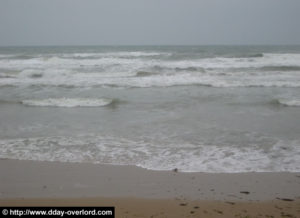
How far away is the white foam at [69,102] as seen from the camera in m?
10.0

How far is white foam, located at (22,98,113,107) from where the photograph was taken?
32.9ft

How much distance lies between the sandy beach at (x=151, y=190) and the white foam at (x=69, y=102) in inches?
216

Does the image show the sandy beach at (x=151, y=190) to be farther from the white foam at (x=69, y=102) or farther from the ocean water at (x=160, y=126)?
the white foam at (x=69, y=102)

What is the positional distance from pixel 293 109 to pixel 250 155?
4807mm

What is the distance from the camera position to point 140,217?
3051 mm

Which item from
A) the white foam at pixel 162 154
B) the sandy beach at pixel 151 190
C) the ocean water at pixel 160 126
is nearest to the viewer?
the sandy beach at pixel 151 190

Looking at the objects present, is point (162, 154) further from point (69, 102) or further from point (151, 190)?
point (69, 102)

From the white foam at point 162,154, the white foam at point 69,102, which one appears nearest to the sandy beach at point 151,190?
the white foam at point 162,154

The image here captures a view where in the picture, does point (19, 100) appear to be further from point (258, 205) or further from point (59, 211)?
point (258, 205)

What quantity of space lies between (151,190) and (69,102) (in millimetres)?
7357

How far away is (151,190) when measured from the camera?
3744 millimetres

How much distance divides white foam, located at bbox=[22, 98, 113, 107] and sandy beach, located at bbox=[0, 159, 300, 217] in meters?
5.49

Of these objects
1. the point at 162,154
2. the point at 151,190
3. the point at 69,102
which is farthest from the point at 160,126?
the point at 69,102

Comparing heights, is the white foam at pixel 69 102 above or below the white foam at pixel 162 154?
above
